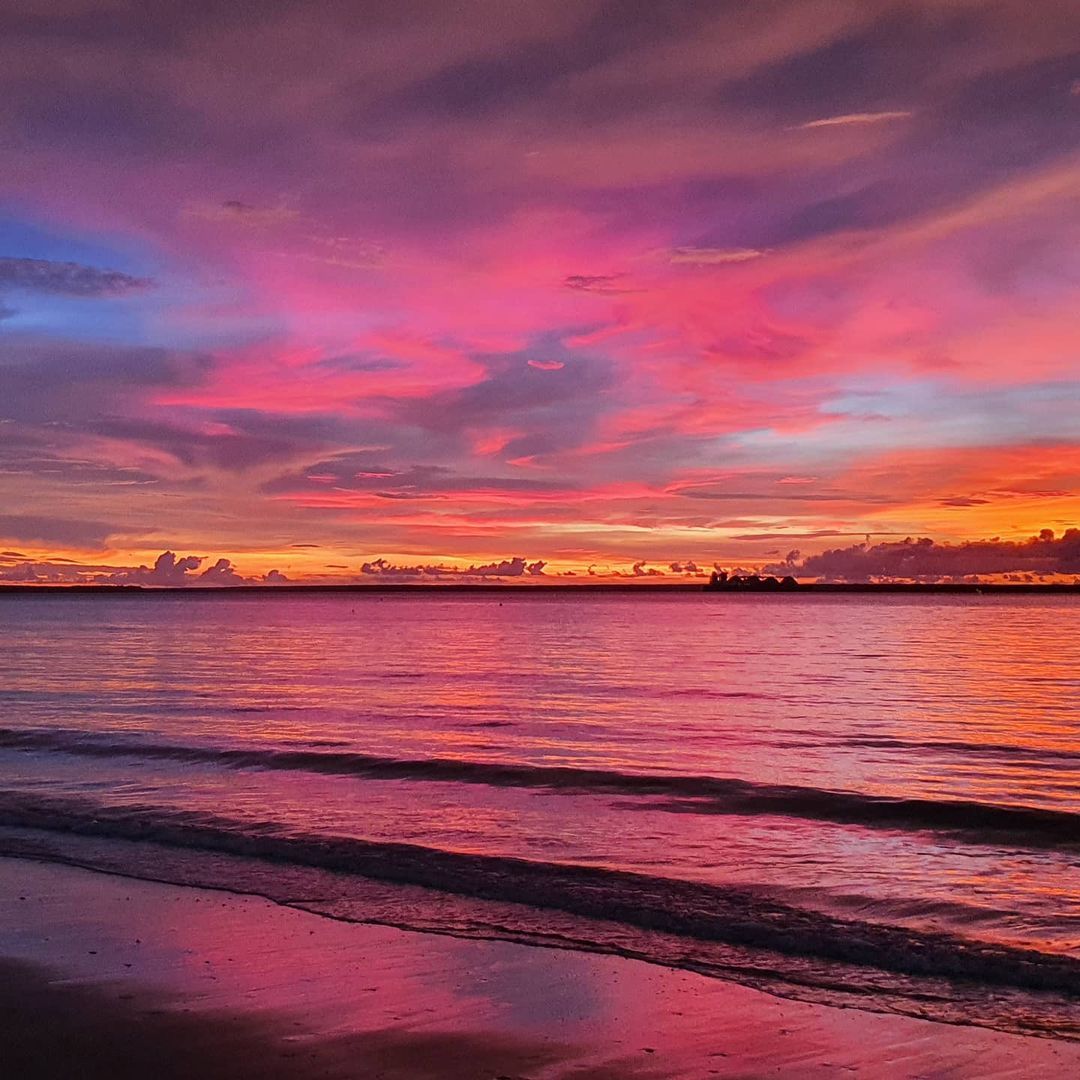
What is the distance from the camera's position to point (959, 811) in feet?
60.2

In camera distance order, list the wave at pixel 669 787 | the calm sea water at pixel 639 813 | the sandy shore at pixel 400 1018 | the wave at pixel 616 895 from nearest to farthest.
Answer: the sandy shore at pixel 400 1018, the wave at pixel 616 895, the calm sea water at pixel 639 813, the wave at pixel 669 787

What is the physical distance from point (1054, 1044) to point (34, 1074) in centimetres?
766

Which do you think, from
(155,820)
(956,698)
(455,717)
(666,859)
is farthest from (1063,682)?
(155,820)

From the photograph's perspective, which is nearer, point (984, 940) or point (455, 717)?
point (984, 940)

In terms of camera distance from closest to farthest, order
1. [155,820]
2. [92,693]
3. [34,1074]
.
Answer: [34,1074] → [155,820] → [92,693]

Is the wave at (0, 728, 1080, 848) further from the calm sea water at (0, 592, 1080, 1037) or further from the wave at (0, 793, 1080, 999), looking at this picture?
the wave at (0, 793, 1080, 999)

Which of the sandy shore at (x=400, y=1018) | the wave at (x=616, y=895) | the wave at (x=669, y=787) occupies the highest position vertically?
the sandy shore at (x=400, y=1018)

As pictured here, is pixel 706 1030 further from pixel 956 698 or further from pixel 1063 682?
pixel 1063 682

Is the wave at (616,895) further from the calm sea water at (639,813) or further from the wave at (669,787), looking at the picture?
the wave at (669,787)

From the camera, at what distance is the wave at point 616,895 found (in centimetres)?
1039

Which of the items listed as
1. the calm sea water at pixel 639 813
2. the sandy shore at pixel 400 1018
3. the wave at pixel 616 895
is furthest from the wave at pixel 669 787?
the sandy shore at pixel 400 1018

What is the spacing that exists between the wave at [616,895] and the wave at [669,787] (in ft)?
18.0

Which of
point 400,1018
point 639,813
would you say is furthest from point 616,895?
point 639,813

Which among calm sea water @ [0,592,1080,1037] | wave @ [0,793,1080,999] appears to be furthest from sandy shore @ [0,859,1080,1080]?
wave @ [0,793,1080,999]
